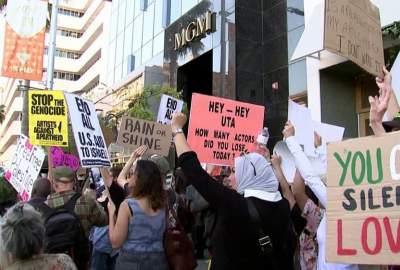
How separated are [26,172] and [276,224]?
4.58 meters

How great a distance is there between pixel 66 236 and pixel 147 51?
2049 cm

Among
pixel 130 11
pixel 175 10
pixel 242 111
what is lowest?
pixel 242 111

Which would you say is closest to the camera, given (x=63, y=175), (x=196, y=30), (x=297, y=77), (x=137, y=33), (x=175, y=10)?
(x=63, y=175)

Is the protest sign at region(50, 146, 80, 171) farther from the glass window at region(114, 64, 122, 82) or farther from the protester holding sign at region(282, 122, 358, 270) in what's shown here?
the glass window at region(114, 64, 122, 82)

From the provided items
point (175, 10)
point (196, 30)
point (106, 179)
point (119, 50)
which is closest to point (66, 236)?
point (106, 179)

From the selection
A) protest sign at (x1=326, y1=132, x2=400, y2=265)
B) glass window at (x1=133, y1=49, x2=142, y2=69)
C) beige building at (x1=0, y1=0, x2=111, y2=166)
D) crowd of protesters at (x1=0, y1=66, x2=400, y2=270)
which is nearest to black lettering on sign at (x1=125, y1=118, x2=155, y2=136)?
crowd of protesters at (x1=0, y1=66, x2=400, y2=270)

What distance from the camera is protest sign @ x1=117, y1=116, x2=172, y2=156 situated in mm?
6008

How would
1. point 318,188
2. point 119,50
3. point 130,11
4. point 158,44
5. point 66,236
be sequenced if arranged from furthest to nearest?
point 119,50, point 130,11, point 158,44, point 66,236, point 318,188

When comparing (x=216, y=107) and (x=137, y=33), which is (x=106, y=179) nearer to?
(x=216, y=107)

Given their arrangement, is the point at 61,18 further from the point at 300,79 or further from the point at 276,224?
the point at 276,224

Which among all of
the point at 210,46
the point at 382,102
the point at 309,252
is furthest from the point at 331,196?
the point at 210,46

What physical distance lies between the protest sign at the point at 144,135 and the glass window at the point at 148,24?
17550 mm

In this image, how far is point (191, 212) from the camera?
557cm

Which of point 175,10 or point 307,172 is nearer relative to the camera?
point 307,172
